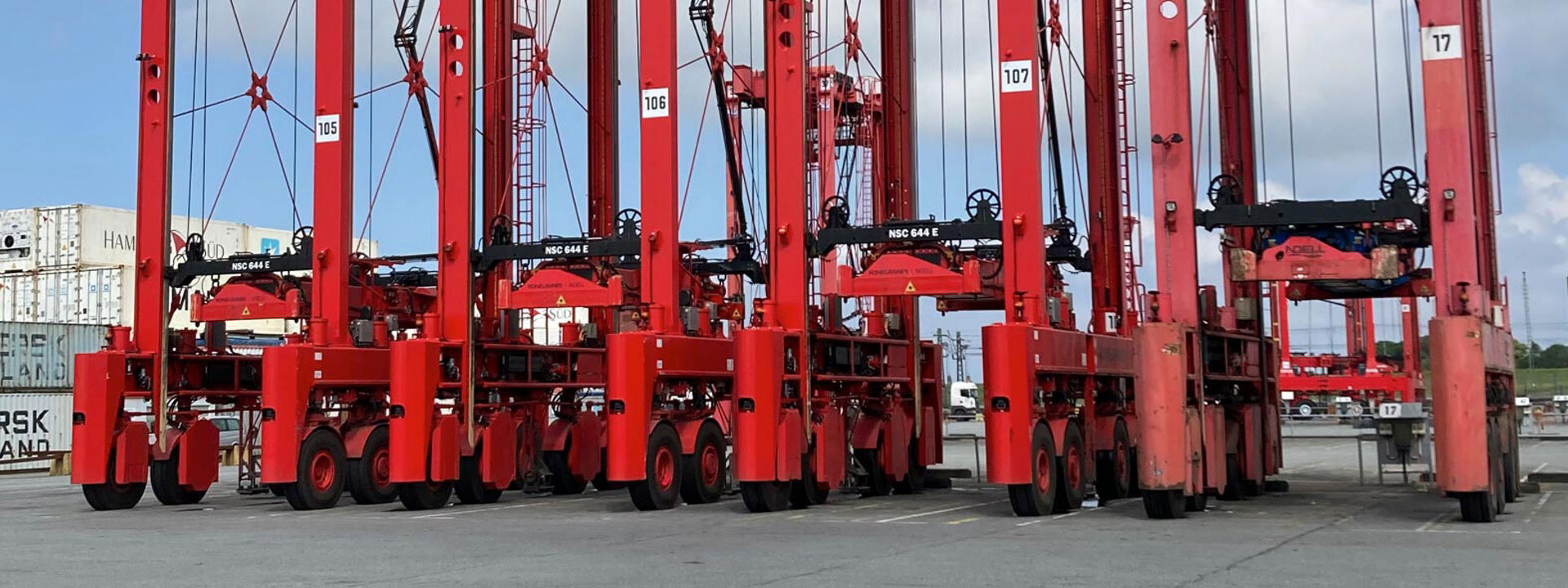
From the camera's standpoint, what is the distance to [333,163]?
2469 centimetres

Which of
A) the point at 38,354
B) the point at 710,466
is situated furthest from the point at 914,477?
the point at 38,354

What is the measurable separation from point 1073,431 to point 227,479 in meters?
19.9

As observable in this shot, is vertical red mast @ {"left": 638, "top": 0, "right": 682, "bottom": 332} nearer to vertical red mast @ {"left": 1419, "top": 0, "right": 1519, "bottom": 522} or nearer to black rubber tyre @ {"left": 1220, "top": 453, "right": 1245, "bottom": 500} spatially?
black rubber tyre @ {"left": 1220, "top": 453, "right": 1245, "bottom": 500}

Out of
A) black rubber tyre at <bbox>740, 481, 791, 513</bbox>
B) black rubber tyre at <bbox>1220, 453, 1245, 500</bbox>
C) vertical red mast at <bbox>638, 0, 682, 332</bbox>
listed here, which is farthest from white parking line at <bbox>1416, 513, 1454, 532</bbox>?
vertical red mast at <bbox>638, 0, 682, 332</bbox>

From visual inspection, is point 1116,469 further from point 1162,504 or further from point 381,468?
point 381,468

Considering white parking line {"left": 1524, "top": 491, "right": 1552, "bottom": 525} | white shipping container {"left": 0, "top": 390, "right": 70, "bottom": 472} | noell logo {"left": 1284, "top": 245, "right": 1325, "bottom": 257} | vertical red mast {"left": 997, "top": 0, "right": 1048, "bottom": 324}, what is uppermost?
vertical red mast {"left": 997, "top": 0, "right": 1048, "bottom": 324}

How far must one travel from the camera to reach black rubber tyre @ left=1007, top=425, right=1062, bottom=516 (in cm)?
1931

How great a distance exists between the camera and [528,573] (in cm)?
1305

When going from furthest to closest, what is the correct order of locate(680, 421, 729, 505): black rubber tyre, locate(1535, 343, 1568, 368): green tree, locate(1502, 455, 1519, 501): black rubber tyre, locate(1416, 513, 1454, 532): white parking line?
locate(1535, 343, 1568, 368): green tree, locate(680, 421, 729, 505): black rubber tyre, locate(1502, 455, 1519, 501): black rubber tyre, locate(1416, 513, 1454, 532): white parking line

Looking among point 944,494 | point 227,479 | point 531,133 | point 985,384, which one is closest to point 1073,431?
point 985,384

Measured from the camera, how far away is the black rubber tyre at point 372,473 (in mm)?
23750

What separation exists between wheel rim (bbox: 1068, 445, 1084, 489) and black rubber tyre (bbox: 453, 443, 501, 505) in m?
8.30

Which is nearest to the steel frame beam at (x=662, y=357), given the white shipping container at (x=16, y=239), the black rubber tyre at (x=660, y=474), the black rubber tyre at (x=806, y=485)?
the black rubber tyre at (x=660, y=474)

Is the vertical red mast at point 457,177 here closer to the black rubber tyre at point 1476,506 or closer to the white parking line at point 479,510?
the white parking line at point 479,510
